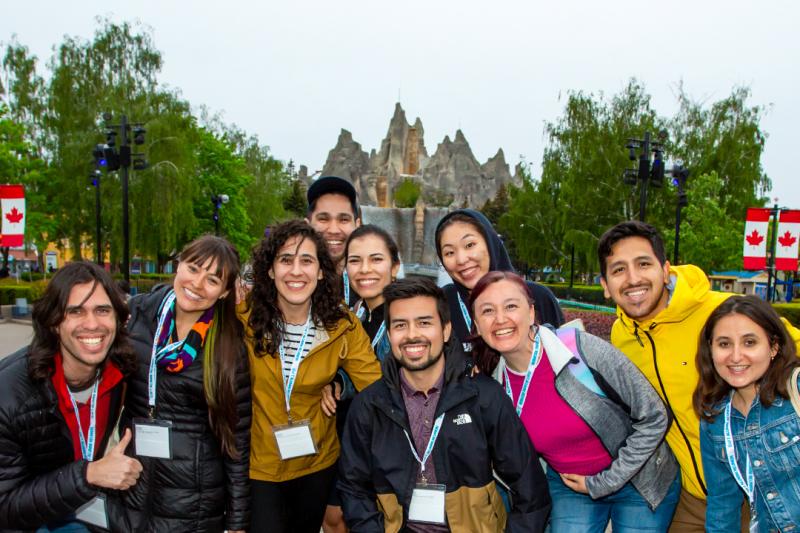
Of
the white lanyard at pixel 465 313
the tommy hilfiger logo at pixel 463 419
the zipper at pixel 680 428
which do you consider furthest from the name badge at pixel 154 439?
the zipper at pixel 680 428

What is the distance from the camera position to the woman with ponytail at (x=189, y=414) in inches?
106

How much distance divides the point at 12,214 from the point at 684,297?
12.7 m

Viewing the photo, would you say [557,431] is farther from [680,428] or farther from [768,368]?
[768,368]

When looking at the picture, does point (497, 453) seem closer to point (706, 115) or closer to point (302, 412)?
point (302, 412)

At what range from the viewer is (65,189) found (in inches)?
910

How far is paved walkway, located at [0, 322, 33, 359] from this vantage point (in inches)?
440

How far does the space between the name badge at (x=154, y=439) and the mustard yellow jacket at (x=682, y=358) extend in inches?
91.4

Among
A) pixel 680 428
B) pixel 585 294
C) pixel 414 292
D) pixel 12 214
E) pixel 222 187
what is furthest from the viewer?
pixel 222 187

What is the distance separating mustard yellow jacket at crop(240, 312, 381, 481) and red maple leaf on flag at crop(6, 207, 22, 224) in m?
10.9

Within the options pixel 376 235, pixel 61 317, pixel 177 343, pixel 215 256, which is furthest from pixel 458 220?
pixel 61 317

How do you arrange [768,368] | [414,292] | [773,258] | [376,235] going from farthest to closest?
[773,258]
[376,235]
[414,292]
[768,368]

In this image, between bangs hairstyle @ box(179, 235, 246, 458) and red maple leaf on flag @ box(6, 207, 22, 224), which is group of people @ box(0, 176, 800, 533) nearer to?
bangs hairstyle @ box(179, 235, 246, 458)

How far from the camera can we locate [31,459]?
8.36 ft

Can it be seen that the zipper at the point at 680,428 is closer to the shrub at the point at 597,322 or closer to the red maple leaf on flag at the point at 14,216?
the shrub at the point at 597,322
